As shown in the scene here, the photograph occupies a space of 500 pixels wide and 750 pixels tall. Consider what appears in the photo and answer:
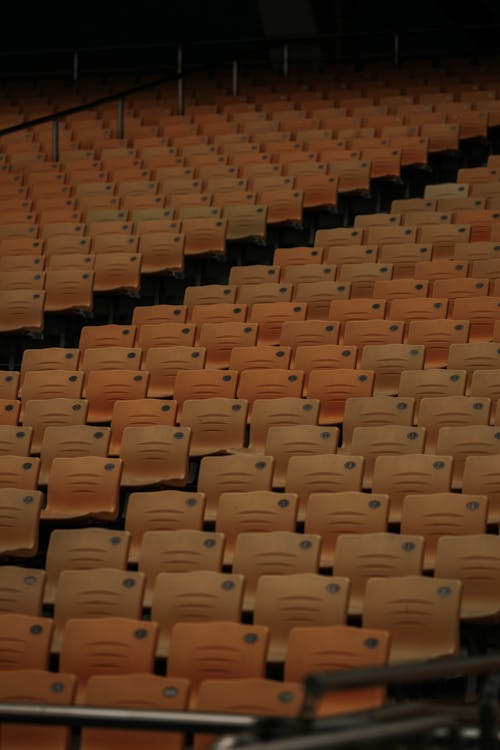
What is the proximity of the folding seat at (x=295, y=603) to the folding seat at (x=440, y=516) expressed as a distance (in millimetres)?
581

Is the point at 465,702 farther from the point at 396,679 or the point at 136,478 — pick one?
the point at 136,478

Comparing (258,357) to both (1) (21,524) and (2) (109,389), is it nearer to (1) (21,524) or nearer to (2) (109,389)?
(2) (109,389)

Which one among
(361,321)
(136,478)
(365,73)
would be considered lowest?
(136,478)

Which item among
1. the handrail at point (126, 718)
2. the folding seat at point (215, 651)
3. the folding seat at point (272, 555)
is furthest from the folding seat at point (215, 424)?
the handrail at point (126, 718)

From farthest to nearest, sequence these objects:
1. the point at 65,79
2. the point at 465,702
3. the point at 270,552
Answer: the point at 65,79 < the point at 270,552 < the point at 465,702

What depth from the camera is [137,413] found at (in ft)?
17.5

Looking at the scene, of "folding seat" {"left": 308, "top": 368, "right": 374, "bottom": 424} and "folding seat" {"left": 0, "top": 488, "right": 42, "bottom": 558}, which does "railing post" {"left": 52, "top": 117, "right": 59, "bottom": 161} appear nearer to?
"folding seat" {"left": 308, "top": 368, "right": 374, "bottom": 424}

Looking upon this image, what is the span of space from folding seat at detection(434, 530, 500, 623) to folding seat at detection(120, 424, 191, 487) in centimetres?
143

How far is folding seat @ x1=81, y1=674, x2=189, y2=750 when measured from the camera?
3092 mm

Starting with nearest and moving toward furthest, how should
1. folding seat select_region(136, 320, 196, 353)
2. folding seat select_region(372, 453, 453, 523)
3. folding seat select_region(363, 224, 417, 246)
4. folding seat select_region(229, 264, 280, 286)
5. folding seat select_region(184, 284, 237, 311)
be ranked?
folding seat select_region(372, 453, 453, 523), folding seat select_region(136, 320, 196, 353), folding seat select_region(184, 284, 237, 311), folding seat select_region(229, 264, 280, 286), folding seat select_region(363, 224, 417, 246)

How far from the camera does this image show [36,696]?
10.7 feet

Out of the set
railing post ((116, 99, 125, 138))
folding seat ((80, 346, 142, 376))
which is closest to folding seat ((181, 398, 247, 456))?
folding seat ((80, 346, 142, 376))

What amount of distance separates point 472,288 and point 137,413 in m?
2.01

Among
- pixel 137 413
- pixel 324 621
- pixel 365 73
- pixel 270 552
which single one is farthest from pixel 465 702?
pixel 365 73
